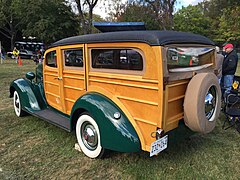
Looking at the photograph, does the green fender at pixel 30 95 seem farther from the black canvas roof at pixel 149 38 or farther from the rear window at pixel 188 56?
the rear window at pixel 188 56

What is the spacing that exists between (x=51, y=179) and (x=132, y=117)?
1266 millimetres

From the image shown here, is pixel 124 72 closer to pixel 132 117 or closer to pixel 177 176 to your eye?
pixel 132 117

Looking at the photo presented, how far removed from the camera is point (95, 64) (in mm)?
2941

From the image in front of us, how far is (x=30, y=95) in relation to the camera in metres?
4.20

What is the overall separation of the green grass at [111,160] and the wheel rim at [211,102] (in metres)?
0.54

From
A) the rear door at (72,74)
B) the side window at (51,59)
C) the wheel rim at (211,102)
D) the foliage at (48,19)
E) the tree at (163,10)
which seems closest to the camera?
the wheel rim at (211,102)

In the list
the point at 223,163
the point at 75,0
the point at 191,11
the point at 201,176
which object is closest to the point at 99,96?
the point at 201,176

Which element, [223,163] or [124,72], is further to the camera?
[223,163]

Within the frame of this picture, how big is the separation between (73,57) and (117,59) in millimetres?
944

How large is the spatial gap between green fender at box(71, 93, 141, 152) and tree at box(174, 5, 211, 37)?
36.7 meters

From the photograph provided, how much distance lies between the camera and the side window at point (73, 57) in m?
3.15

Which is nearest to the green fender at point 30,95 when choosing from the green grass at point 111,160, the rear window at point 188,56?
the green grass at point 111,160

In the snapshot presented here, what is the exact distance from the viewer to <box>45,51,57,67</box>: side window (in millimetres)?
3771

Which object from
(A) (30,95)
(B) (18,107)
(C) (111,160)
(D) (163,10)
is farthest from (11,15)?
(C) (111,160)
